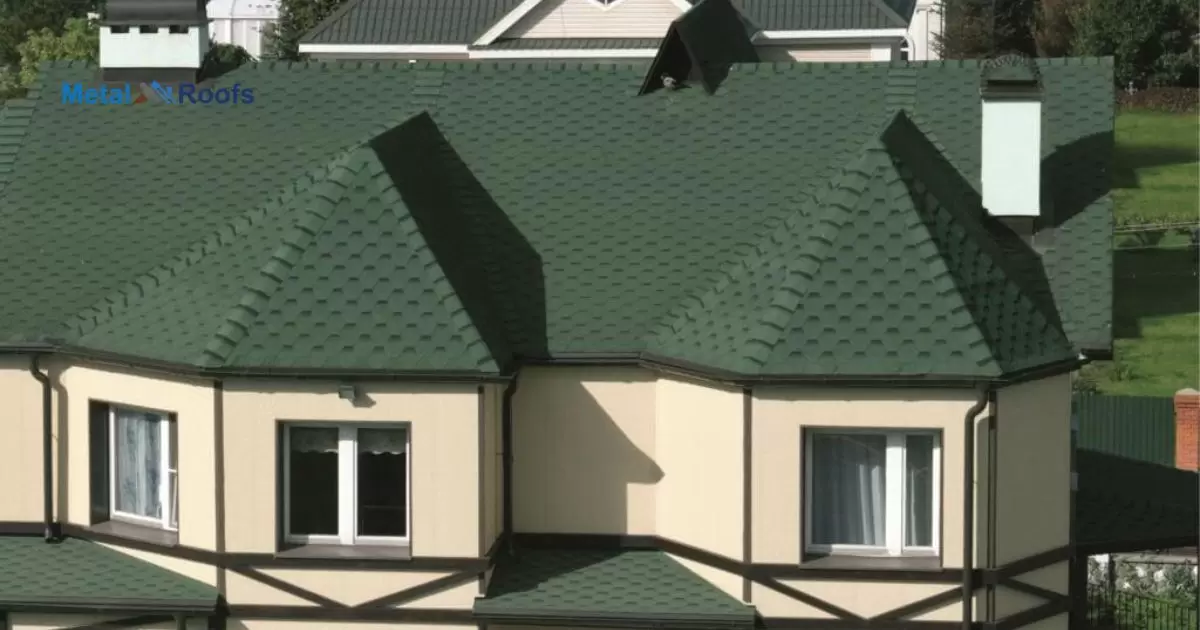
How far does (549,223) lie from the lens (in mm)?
24656

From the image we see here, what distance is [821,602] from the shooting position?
21.8 m

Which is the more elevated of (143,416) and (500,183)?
(500,183)

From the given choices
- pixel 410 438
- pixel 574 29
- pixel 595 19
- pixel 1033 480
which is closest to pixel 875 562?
pixel 1033 480

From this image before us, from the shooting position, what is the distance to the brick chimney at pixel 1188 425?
28047mm

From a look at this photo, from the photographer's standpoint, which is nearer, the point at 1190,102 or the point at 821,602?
the point at 821,602

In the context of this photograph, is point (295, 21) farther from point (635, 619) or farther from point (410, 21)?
point (635, 619)

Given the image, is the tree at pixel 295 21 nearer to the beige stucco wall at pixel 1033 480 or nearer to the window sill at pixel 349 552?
the window sill at pixel 349 552

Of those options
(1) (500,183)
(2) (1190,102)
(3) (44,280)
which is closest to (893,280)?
(1) (500,183)

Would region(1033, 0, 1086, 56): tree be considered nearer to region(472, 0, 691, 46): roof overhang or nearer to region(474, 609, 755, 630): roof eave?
region(472, 0, 691, 46): roof overhang

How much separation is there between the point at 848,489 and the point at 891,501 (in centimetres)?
43

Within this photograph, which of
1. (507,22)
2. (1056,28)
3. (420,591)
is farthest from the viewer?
(1056,28)

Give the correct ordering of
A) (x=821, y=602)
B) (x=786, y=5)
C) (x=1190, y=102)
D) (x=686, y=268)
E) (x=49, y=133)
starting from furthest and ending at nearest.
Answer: (x=1190, y=102) → (x=786, y=5) → (x=49, y=133) → (x=686, y=268) → (x=821, y=602)

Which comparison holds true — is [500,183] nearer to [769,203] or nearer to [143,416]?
[769,203]

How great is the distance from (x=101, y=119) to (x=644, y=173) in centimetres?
654
